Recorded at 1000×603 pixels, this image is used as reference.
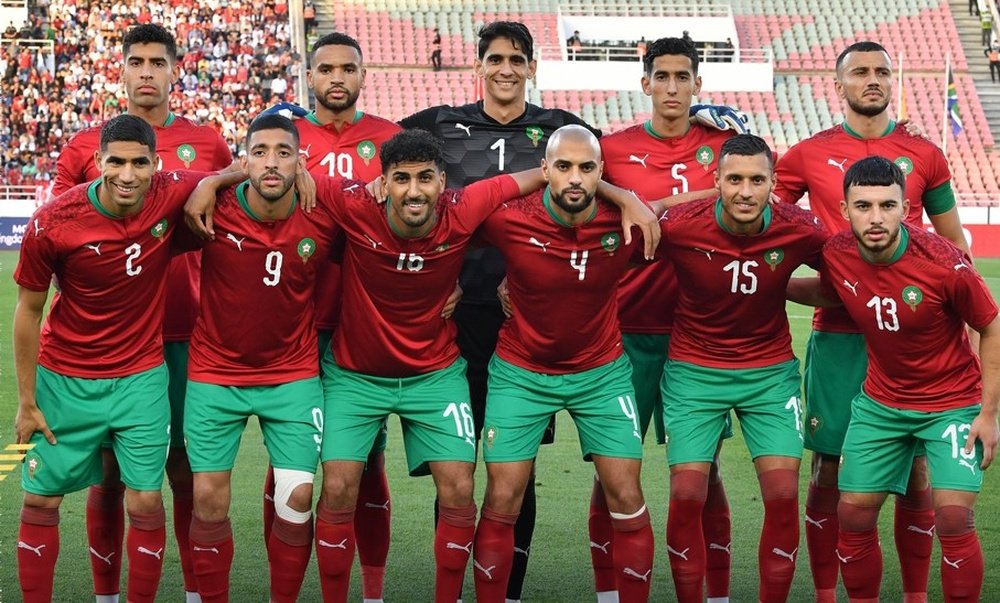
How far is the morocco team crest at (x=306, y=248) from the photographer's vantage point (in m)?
5.42

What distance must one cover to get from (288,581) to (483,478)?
336cm

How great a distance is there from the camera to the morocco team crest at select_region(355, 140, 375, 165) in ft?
20.1

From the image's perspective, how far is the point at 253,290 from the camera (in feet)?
17.7

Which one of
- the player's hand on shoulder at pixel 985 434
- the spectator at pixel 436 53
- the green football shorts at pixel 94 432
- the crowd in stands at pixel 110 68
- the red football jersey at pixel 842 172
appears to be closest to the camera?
the player's hand on shoulder at pixel 985 434

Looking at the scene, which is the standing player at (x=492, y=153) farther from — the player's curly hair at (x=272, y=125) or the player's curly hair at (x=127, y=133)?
the player's curly hair at (x=127, y=133)

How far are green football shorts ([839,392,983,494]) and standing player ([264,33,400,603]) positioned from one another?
2104 mm

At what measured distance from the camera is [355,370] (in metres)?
5.58

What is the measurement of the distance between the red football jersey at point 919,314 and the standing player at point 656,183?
906mm

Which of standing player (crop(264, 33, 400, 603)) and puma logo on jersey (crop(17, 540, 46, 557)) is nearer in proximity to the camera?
puma logo on jersey (crop(17, 540, 46, 557))

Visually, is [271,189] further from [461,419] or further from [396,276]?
[461,419]

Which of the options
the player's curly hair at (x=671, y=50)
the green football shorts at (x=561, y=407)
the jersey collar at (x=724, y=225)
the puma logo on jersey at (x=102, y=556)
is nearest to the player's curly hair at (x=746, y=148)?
the jersey collar at (x=724, y=225)

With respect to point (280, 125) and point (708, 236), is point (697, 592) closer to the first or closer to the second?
point (708, 236)

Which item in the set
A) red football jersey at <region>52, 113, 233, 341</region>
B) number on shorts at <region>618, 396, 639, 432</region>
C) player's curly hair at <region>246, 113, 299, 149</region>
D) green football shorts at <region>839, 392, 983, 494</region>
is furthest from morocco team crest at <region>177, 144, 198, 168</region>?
green football shorts at <region>839, 392, 983, 494</region>

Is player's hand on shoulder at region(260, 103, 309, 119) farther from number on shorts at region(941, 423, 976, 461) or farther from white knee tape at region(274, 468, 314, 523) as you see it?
number on shorts at region(941, 423, 976, 461)
